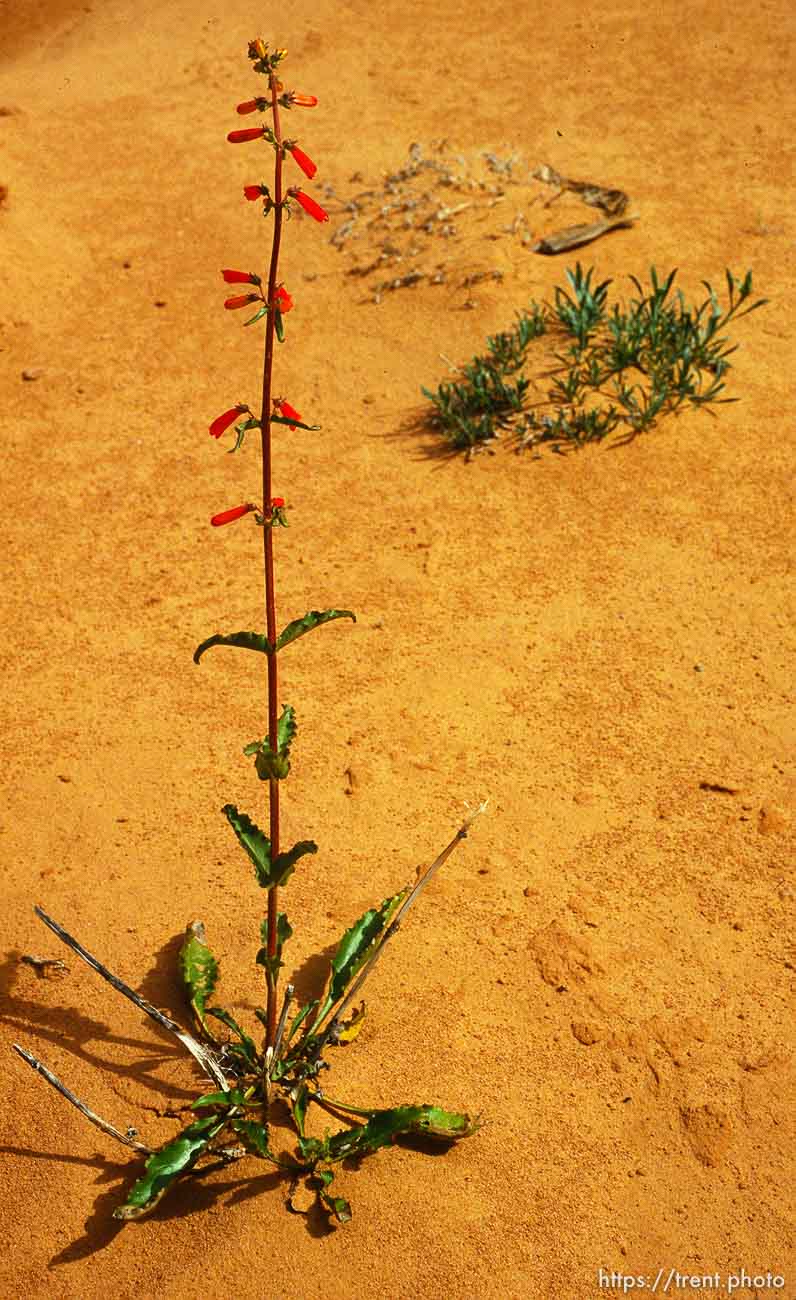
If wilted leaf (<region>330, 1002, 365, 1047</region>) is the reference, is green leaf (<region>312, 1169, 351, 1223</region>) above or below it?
below

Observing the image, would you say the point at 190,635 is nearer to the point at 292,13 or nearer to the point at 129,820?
the point at 129,820

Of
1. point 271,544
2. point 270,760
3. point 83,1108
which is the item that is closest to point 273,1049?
point 83,1108

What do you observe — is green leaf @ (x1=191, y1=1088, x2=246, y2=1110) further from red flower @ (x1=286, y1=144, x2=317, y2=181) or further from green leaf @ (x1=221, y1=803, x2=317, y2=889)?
red flower @ (x1=286, y1=144, x2=317, y2=181)

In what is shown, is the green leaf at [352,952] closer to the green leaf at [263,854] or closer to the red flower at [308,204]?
the green leaf at [263,854]

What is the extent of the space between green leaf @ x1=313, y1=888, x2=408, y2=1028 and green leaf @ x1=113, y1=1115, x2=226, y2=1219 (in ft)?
1.36

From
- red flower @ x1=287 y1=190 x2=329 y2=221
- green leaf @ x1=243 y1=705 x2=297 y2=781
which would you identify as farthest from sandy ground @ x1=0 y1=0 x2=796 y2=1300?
red flower @ x1=287 y1=190 x2=329 y2=221

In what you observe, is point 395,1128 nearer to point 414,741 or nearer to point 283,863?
point 283,863

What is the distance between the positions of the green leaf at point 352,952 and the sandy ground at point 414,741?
17cm

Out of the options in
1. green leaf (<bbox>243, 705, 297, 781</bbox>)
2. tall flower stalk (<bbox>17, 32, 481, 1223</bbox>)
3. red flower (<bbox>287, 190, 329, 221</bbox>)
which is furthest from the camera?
tall flower stalk (<bbox>17, 32, 481, 1223</bbox>)

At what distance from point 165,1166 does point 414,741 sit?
1.74 meters

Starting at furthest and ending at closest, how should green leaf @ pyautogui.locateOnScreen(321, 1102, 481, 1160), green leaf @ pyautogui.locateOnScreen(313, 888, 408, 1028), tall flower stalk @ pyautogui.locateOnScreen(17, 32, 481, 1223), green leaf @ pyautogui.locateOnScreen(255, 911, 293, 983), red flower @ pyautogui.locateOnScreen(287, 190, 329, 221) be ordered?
green leaf @ pyautogui.locateOnScreen(313, 888, 408, 1028), green leaf @ pyautogui.locateOnScreen(321, 1102, 481, 1160), green leaf @ pyautogui.locateOnScreen(255, 911, 293, 983), tall flower stalk @ pyautogui.locateOnScreen(17, 32, 481, 1223), red flower @ pyautogui.locateOnScreen(287, 190, 329, 221)

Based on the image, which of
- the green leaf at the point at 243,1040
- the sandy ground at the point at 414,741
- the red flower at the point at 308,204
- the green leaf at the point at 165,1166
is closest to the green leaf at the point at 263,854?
the green leaf at the point at 243,1040

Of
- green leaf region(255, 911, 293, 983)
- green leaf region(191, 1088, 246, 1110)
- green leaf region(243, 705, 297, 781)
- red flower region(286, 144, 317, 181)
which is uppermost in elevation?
red flower region(286, 144, 317, 181)

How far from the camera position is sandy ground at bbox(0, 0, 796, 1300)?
301 centimetres
